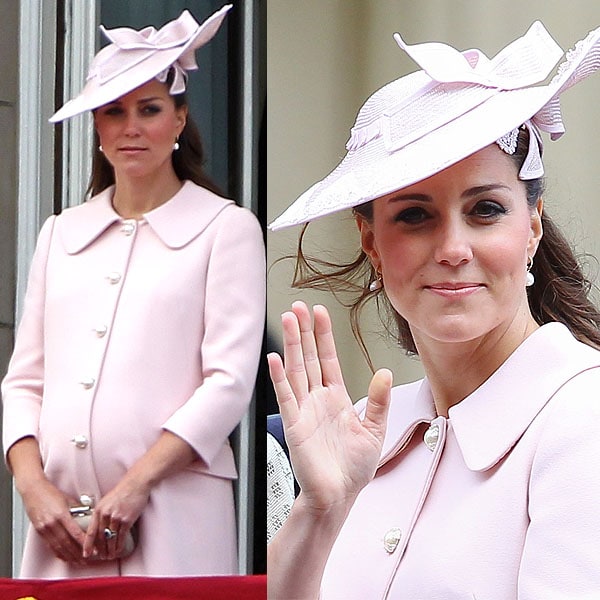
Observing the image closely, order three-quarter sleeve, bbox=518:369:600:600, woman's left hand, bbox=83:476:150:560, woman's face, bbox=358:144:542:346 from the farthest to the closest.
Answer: woman's left hand, bbox=83:476:150:560 < woman's face, bbox=358:144:542:346 < three-quarter sleeve, bbox=518:369:600:600

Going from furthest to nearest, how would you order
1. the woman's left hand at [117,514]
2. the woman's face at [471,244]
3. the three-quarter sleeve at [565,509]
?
1. the woman's left hand at [117,514]
2. the woman's face at [471,244]
3. the three-quarter sleeve at [565,509]

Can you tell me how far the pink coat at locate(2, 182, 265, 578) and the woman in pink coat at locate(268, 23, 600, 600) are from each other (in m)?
0.10

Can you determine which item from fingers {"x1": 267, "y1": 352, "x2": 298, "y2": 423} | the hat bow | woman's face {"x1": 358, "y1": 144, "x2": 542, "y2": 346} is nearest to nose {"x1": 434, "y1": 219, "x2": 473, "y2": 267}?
woman's face {"x1": 358, "y1": 144, "x2": 542, "y2": 346}

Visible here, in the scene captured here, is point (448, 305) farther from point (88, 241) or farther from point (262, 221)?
point (88, 241)

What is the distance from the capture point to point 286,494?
1.42 m

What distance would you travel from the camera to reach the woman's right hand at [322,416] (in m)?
1.35

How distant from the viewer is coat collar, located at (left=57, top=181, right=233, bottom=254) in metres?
1.49

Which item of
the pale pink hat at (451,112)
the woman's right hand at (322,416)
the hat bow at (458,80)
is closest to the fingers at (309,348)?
the woman's right hand at (322,416)

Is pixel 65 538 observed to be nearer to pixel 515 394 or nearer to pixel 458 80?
pixel 515 394

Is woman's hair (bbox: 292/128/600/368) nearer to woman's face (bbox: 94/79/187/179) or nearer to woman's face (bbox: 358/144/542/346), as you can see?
woman's face (bbox: 358/144/542/346)

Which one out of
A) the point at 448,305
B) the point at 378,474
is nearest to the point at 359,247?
the point at 448,305

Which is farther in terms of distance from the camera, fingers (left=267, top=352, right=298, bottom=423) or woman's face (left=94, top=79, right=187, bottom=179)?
woman's face (left=94, top=79, right=187, bottom=179)

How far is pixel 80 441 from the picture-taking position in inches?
57.1

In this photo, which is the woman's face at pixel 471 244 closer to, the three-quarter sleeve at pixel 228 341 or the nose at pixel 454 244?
the nose at pixel 454 244
